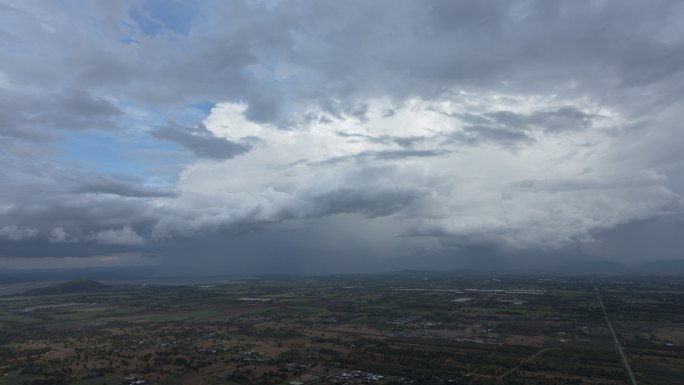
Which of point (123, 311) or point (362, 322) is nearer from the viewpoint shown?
point (362, 322)

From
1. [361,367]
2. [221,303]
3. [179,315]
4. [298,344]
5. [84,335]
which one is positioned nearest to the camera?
[361,367]

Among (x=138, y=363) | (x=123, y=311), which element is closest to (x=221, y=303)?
(x=123, y=311)

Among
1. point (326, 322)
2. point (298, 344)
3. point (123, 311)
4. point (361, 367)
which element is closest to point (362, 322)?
point (326, 322)

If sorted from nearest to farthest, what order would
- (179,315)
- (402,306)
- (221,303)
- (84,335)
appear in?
(84,335), (179,315), (402,306), (221,303)

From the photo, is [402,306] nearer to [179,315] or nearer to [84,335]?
[179,315]

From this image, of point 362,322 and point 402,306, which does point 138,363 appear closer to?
point 362,322

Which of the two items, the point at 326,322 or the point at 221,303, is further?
the point at 221,303

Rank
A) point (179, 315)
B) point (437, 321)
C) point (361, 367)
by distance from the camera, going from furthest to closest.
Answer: point (179, 315)
point (437, 321)
point (361, 367)

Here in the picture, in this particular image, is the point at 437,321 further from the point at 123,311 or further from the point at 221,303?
the point at 123,311

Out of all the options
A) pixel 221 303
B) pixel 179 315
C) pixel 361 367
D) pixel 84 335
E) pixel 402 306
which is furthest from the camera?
pixel 221 303
